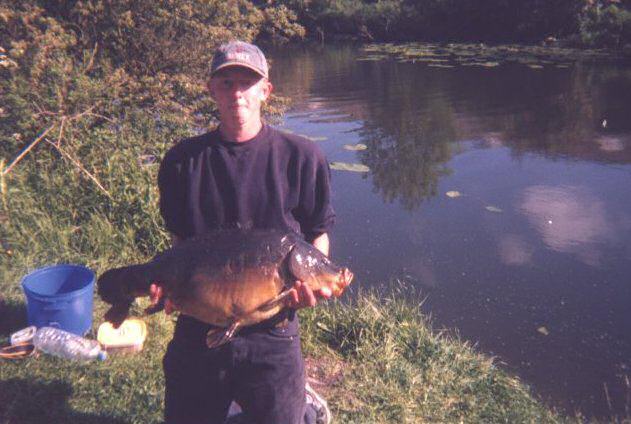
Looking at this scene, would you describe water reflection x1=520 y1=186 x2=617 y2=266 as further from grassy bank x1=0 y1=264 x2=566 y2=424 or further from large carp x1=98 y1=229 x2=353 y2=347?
large carp x1=98 y1=229 x2=353 y2=347

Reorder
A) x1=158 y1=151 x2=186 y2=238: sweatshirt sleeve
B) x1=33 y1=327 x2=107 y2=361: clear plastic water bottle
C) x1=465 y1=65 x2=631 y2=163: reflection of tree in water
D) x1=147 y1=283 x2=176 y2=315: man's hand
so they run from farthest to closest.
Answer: x1=465 y1=65 x2=631 y2=163: reflection of tree in water, x1=33 y1=327 x2=107 y2=361: clear plastic water bottle, x1=158 y1=151 x2=186 y2=238: sweatshirt sleeve, x1=147 y1=283 x2=176 y2=315: man's hand

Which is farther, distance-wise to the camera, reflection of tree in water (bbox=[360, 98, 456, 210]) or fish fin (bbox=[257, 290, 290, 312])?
reflection of tree in water (bbox=[360, 98, 456, 210])

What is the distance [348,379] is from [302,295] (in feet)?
6.55

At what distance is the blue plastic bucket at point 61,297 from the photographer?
167 inches

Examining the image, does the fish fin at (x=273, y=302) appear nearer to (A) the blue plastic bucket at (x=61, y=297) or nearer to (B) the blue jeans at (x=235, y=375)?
(B) the blue jeans at (x=235, y=375)

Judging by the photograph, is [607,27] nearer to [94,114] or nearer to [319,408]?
[94,114]

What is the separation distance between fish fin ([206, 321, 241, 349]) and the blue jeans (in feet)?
0.48

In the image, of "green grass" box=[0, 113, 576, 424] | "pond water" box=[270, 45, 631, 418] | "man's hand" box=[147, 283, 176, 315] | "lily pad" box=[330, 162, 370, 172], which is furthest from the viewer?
"lily pad" box=[330, 162, 370, 172]

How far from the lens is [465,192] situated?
32.3ft

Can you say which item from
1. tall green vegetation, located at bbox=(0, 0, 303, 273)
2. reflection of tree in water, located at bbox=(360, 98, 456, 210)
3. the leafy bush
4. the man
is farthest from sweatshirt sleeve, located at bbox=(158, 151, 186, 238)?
the leafy bush

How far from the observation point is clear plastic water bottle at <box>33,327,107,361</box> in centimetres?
402

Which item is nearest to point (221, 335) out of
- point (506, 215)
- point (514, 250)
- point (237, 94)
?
point (237, 94)

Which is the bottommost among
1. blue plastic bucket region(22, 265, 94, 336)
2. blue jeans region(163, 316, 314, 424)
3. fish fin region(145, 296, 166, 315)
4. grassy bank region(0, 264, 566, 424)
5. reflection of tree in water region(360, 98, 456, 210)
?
reflection of tree in water region(360, 98, 456, 210)

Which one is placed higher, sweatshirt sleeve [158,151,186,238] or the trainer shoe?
sweatshirt sleeve [158,151,186,238]
